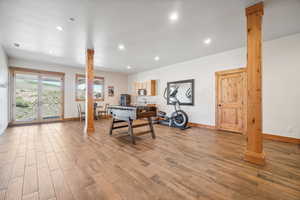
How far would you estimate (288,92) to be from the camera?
330 centimetres

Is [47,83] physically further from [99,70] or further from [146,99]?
[146,99]

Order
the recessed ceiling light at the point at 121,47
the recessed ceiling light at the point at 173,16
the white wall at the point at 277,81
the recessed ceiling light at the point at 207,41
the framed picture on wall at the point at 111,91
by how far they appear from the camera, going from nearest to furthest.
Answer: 1. the recessed ceiling light at the point at 173,16
2. the white wall at the point at 277,81
3. the recessed ceiling light at the point at 207,41
4. the recessed ceiling light at the point at 121,47
5. the framed picture on wall at the point at 111,91

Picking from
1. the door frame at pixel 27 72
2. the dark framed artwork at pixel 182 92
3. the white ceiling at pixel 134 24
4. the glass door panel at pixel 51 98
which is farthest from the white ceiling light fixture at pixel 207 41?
the glass door panel at pixel 51 98

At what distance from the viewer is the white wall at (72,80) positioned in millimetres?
5634

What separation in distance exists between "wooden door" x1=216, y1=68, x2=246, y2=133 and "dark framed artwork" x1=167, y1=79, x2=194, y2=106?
1.08 meters

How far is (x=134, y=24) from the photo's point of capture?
2.86 metres

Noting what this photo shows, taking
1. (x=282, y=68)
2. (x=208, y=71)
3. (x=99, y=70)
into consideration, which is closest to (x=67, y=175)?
(x=208, y=71)

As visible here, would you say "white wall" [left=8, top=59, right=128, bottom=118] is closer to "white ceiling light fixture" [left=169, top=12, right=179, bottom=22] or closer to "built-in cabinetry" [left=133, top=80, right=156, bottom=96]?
"built-in cabinetry" [left=133, top=80, right=156, bottom=96]

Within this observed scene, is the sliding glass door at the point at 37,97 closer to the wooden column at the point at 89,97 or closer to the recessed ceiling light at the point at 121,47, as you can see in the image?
the wooden column at the point at 89,97

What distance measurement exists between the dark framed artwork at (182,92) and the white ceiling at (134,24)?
1.56m

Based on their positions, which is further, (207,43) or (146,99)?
(146,99)

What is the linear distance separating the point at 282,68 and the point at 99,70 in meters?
8.17

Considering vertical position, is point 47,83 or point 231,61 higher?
point 231,61

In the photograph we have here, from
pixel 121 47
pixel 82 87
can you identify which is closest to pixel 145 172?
pixel 121 47
